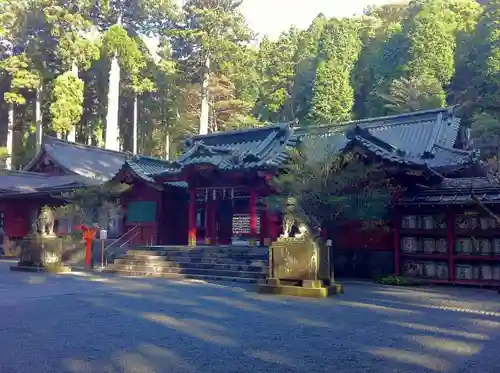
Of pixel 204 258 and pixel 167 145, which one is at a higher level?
pixel 167 145

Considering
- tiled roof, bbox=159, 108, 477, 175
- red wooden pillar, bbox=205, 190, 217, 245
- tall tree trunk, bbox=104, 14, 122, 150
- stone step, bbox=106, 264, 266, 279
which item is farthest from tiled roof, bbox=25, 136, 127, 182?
stone step, bbox=106, 264, 266, 279

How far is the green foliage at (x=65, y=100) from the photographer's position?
1471 inches

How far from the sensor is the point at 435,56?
4038cm

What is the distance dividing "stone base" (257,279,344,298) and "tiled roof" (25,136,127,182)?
19.1 metres

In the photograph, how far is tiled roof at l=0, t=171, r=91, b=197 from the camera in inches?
973

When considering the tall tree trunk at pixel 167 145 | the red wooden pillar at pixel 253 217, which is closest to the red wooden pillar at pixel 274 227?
the red wooden pillar at pixel 253 217

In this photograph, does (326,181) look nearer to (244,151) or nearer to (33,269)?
(244,151)

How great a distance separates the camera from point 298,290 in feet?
39.0

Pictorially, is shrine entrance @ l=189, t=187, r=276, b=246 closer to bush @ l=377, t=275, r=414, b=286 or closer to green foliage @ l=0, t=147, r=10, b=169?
bush @ l=377, t=275, r=414, b=286

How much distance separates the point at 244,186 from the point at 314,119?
23922 millimetres

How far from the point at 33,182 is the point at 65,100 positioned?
11.3 metres

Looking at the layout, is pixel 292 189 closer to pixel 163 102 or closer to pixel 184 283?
pixel 184 283

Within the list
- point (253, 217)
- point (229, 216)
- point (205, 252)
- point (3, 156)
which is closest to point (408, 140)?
point (253, 217)

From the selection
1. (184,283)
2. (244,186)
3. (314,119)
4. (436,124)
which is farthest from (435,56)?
(184,283)
